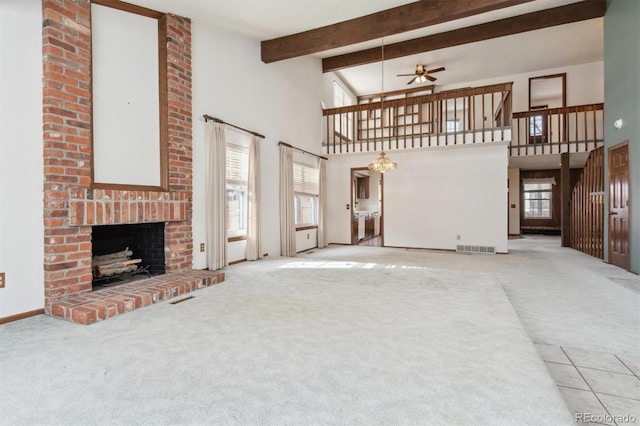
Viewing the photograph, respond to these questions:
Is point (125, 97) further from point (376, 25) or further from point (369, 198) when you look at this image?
point (369, 198)

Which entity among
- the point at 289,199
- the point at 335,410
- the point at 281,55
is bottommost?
the point at 335,410

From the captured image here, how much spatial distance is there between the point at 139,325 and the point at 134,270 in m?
1.72

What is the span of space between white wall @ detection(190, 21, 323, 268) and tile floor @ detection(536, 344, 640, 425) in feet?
13.3

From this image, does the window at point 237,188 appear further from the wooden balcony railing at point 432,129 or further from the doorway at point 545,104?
the doorway at point 545,104

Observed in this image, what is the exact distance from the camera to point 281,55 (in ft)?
18.5

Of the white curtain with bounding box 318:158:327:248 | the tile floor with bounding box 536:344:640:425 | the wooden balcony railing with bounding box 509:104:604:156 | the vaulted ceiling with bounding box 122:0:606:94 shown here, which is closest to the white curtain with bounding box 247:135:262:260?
the vaulted ceiling with bounding box 122:0:606:94

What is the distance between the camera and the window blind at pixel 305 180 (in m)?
7.14

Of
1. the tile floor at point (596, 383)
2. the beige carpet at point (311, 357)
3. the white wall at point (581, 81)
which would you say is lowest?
the tile floor at point (596, 383)

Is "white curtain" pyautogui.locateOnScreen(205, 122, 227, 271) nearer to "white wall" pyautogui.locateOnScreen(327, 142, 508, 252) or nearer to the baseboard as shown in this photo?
the baseboard

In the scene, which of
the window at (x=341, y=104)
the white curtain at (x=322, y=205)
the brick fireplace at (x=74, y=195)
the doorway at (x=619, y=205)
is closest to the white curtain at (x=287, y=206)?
the white curtain at (x=322, y=205)

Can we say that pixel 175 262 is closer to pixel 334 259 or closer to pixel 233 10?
pixel 334 259

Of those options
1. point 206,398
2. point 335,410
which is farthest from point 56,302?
point 335,410

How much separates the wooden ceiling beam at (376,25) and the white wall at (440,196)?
338 cm

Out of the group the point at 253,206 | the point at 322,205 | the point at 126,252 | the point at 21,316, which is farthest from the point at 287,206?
the point at 21,316
